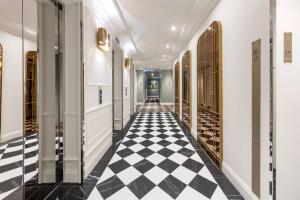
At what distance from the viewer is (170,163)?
286 centimetres

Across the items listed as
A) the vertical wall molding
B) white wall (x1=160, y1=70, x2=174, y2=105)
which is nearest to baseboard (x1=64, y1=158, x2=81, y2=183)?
the vertical wall molding

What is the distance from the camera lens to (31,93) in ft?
5.87

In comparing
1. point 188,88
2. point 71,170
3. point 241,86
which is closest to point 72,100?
point 71,170

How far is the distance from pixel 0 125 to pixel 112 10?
105 inches

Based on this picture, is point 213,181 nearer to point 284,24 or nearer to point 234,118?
point 234,118

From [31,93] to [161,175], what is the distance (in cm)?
Answer: 204

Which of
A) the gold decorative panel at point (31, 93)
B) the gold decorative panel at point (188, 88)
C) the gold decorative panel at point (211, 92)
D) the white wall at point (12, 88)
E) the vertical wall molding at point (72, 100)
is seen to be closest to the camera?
the white wall at point (12, 88)

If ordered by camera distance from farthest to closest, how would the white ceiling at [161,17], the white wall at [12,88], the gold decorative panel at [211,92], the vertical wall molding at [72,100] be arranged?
the white ceiling at [161,17] → the gold decorative panel at [211,92] → the vertical wall molding at [72,100] → the white wall at [12,88]

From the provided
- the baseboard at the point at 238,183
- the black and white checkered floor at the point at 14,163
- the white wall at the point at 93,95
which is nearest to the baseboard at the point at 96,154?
the white wall at the point at 93,95

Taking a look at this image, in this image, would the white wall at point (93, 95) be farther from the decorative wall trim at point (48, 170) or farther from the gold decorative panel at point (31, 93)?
the gold decorative panel at point (31, 93)

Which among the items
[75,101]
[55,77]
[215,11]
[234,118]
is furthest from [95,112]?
[215,11]

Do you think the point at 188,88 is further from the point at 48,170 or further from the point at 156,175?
the point at 48,170

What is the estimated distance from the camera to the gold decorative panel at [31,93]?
1.73 m

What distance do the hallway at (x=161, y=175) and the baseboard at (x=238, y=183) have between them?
6cm
